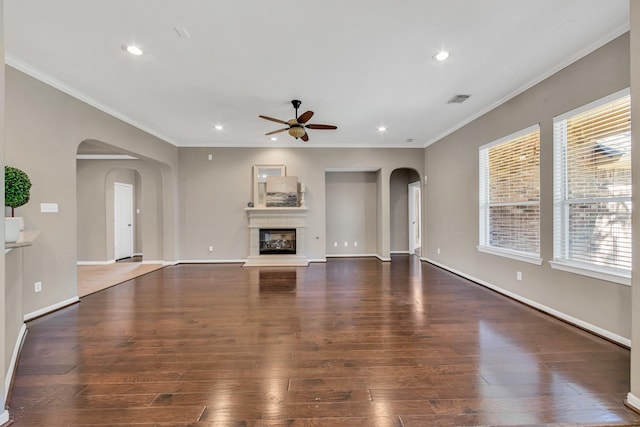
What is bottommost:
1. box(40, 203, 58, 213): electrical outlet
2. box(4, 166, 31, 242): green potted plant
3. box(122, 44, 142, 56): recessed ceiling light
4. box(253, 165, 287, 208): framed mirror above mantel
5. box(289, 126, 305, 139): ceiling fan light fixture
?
box(40, 203, 58, 213): electrical outlet

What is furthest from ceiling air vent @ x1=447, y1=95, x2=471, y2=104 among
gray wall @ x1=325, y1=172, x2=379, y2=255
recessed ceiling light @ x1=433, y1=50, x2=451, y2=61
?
gray wall @ x1=325, y1=172, x2=379, y2=255

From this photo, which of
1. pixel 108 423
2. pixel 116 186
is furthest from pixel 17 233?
pixel 116 186

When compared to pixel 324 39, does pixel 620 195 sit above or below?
below

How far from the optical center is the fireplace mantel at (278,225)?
632cm

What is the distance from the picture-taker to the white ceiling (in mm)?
2191

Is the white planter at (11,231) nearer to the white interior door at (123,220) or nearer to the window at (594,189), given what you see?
the window at (594,189)

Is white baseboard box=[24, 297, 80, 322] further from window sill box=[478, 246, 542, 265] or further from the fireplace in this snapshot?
window sill box=[478, 246, 542, 265]

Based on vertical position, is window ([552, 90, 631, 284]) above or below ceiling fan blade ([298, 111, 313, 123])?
below

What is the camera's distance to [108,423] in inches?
60.4

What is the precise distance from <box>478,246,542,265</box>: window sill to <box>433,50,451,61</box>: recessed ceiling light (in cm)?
257

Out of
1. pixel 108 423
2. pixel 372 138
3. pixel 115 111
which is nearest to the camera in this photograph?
pixel 108 423

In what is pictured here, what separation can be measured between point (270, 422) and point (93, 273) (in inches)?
225

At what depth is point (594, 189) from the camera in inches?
107

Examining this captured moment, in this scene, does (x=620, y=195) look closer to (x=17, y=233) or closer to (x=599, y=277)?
(x=599, y=277)
